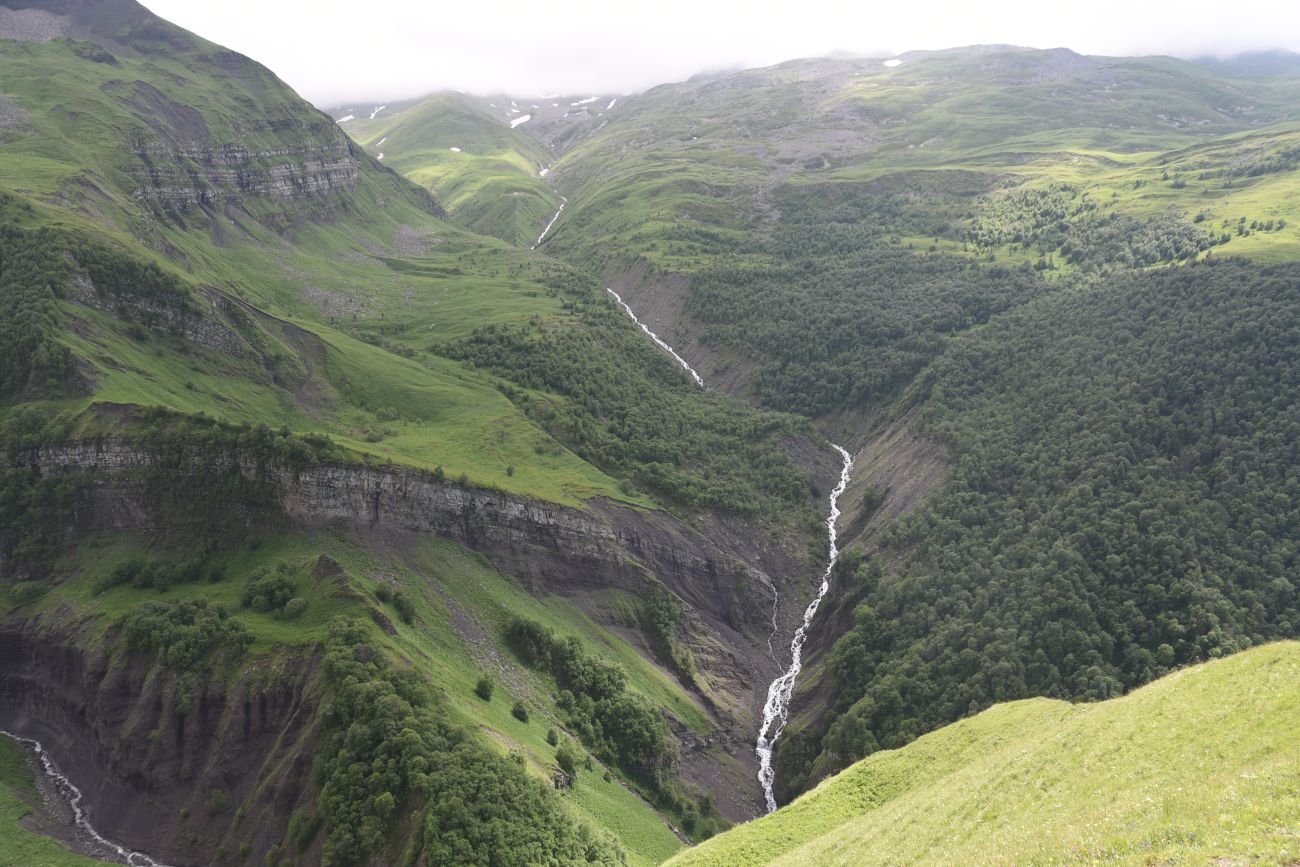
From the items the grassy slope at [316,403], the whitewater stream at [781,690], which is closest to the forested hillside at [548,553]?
the grassy slope at [316,403]

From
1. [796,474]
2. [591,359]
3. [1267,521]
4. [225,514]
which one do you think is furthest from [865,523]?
[225,514]

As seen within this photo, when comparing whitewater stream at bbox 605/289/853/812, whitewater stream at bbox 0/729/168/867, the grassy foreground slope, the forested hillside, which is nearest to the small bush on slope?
the forested hillside

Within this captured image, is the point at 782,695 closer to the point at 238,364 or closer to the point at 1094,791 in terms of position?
the point at 1094,791

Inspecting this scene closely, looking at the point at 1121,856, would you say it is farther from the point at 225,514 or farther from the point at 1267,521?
the point at 1267,521

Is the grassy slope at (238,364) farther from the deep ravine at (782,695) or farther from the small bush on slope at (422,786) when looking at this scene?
the small bush on slope at (422,786)

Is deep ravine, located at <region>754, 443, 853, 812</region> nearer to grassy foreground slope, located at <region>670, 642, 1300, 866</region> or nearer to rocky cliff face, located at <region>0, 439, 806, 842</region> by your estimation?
rocky cliff face, located at <region>0, 439, 806, 842</region>

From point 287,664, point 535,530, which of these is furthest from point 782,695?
point 287,664
